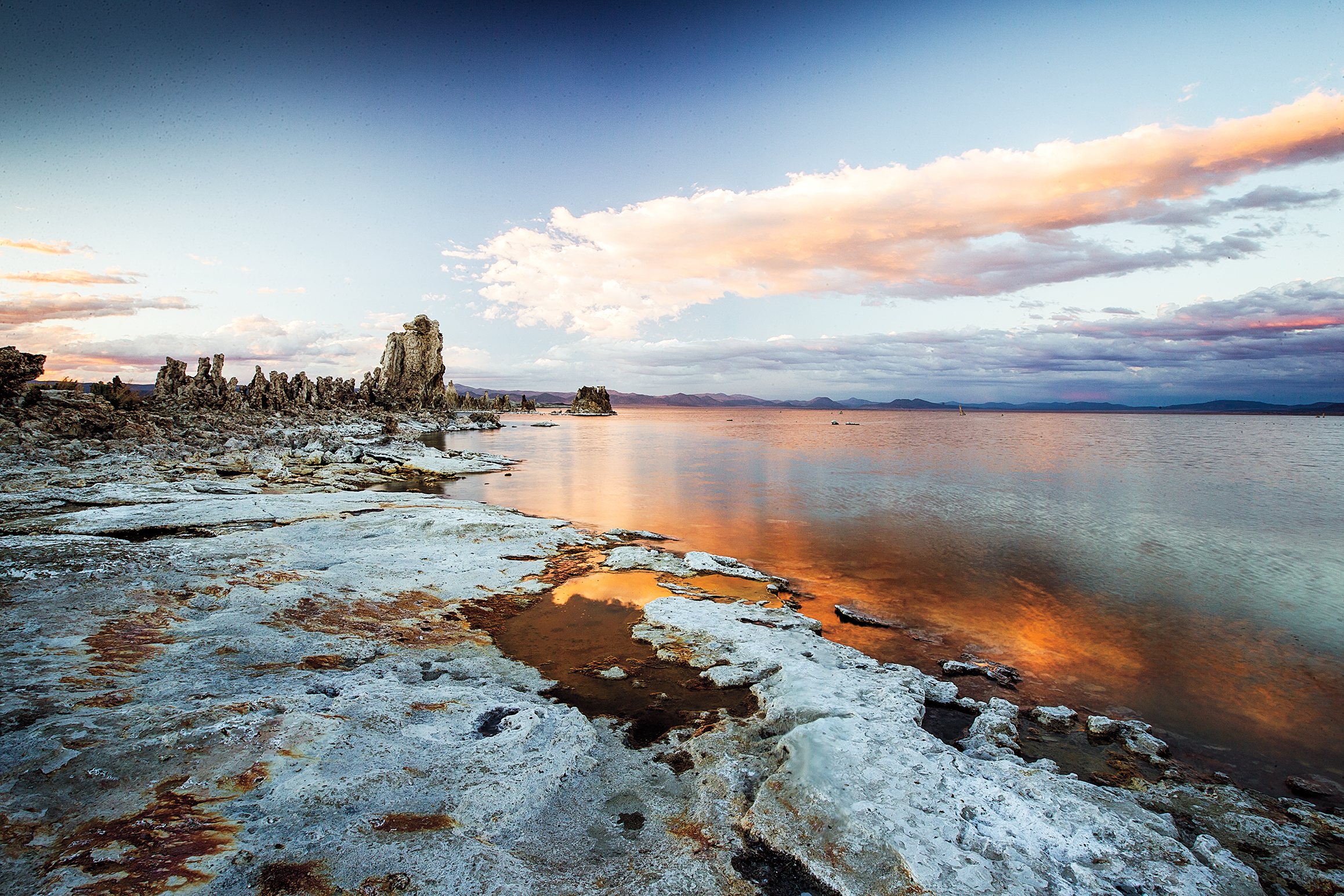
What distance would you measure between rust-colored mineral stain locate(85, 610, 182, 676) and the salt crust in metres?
0.04

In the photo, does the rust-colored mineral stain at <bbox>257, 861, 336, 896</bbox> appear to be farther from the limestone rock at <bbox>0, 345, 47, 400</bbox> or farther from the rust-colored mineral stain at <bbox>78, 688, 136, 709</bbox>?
the limestone rock at <bbox>0, 345, 47, 400</bbox>

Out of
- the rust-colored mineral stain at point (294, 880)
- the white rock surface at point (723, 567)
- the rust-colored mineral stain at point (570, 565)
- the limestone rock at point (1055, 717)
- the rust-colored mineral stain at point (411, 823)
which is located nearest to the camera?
the rust-colored mineral stain at point (294, 880)

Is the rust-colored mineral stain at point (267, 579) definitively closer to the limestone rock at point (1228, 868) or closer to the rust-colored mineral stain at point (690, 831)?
the rust-colored mineral stain at point (690, 831)

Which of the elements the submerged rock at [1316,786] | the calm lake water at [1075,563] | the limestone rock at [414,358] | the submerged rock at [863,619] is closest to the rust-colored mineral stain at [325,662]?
the calm lake water at [1075,563]

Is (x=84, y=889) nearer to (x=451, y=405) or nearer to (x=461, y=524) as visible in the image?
(x=461, y=524)

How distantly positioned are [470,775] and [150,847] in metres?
2.10

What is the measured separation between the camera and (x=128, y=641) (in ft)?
20.9

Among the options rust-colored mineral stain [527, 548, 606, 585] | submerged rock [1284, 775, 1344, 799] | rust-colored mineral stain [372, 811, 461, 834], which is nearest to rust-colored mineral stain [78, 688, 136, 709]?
rust-colored mineral stain [372, 811, 461, 834]

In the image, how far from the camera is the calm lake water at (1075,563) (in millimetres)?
8008

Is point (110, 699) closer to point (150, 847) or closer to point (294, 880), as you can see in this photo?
point (150, 847)

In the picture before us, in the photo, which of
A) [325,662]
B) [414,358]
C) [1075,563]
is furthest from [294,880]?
[414,358]

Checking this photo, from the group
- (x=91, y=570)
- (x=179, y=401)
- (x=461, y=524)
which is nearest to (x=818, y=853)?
(x=91, y=570)

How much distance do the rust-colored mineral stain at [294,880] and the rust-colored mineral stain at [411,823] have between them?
0.52m

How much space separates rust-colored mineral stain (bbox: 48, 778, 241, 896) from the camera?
3.04 meters
